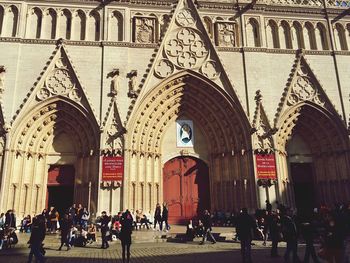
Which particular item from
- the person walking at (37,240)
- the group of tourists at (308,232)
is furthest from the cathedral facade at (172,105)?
the group of tourists at (308,232)

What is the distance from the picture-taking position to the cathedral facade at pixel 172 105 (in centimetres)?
1769

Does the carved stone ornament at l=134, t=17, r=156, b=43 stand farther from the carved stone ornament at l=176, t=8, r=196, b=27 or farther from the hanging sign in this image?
the hanging sign

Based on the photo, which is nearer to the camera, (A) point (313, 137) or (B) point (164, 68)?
(B) point (164, 68)

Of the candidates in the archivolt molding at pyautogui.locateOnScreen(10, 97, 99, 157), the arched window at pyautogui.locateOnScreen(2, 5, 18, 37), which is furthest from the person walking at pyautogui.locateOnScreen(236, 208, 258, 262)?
the arched window at pyautogui.locateOnScreen(2, 5, 18, 37)

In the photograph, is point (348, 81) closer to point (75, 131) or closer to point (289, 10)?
point (289, 10)

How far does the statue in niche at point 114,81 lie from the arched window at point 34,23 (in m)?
5.25

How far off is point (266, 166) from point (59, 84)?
41.6 feet

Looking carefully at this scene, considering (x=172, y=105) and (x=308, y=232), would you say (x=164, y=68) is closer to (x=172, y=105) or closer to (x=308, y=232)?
(x=172, y=105)

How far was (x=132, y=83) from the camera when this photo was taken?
18.5m

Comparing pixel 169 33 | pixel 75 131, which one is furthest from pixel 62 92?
pixel 169 33

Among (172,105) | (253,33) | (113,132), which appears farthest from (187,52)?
(113,132)

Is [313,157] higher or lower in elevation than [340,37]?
lower

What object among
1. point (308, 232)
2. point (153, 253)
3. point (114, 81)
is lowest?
point (153, 253)

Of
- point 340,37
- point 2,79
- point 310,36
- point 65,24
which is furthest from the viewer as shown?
point 340,37
